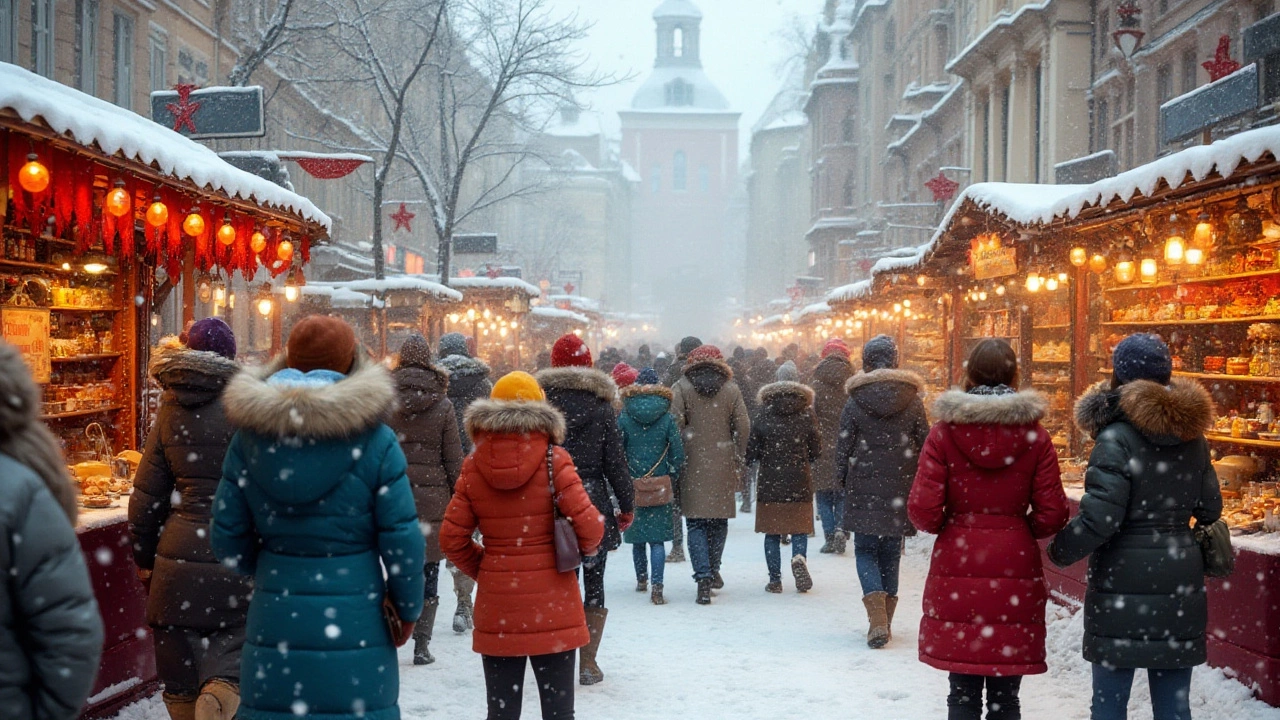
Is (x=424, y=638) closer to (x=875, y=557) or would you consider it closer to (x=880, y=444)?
(x=875, y=557)

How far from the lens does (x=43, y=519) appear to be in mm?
2697

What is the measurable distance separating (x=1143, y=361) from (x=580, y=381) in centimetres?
298

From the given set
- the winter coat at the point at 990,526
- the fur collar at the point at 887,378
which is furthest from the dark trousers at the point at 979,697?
the fur collar at the point at 887,378

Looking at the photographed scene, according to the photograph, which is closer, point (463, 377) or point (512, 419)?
point (512, 419)

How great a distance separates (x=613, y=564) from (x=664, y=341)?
95.3 metres

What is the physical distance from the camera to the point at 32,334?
9352 millimetres

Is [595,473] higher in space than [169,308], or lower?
lower

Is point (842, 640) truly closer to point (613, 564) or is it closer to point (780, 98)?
point (613, 564)

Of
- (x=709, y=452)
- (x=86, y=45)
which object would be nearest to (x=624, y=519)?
(x=709, y=452)

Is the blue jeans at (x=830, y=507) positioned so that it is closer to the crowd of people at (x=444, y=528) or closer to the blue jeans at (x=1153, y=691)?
the crowd of people at (x=444, y=528)

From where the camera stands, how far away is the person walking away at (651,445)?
934 centimetres

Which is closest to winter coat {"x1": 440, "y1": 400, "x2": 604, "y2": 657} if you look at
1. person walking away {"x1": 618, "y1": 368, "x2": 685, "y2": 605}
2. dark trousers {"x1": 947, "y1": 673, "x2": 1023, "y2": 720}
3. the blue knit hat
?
dark trousers {"x1": 947, "y1": 673, "x2": 1023, "y2": 720}

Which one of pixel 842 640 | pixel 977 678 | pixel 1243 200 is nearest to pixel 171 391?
pixel 977 678

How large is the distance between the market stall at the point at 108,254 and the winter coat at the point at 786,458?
14.8ft
